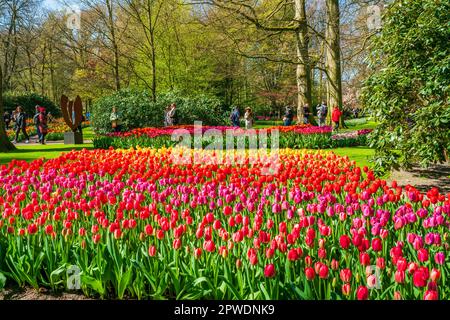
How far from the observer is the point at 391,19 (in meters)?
7.13

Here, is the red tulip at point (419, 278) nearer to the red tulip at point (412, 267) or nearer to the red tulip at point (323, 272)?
the red tulip at point (412, 267)

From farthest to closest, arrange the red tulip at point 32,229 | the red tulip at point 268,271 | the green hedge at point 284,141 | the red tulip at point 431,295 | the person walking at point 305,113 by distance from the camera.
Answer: the person walking at point 305,113 → the green hedge at point 284,141 → the red tulip at point 32,229 → the red tulip at point 268,271 → the red tulip at point 431,295

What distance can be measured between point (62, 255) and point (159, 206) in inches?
60.1

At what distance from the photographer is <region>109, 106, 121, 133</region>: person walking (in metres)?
19.7

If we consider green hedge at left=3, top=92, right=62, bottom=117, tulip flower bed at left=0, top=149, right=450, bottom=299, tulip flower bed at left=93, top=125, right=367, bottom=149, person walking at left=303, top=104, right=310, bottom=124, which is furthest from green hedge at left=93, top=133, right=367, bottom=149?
green hedge at left=3, top=92, right=62, bottom=117

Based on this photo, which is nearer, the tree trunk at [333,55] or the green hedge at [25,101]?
the tree trunk at [333,55]

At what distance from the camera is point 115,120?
20047mm

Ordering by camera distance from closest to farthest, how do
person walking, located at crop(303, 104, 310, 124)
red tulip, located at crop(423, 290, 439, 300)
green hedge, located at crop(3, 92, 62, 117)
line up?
1. red tulip, located at crop(423, 290, 439, 300)
2. person walking, located at crop(303, 104, 310, 124)
3. green hedge, located at crop(3, 92, 62, 117)

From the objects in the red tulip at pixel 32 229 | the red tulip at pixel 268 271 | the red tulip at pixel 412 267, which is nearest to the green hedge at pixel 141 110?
the red tulip at pixel 32 229

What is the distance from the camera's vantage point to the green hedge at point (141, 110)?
2106 centimetres

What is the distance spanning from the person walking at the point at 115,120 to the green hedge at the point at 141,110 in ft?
0.84

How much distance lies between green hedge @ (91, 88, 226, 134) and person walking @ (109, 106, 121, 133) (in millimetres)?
257

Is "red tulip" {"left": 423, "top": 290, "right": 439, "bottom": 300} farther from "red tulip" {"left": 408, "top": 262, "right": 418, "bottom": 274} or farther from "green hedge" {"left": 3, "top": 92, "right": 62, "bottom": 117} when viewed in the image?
"green hedge" {"left": 3, "top": 92, "right": 62, "bottom": 117}
